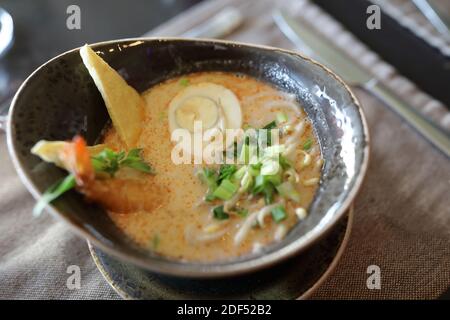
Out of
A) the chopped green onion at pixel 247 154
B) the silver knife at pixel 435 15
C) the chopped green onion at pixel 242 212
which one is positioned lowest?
the chopped green onion at pixel 242 212

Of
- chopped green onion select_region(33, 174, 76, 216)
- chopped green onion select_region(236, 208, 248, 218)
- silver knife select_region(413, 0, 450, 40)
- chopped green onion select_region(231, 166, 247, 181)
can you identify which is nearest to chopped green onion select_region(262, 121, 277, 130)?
chopped green onion select_region(231, 166, 247, 181)

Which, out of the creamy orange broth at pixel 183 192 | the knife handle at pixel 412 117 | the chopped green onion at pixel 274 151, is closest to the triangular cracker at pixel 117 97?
the creamy orange broth at pixel 183 192

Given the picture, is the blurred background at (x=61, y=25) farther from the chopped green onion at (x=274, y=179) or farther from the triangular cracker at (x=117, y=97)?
the chopped green onion at (x=274, y=179)

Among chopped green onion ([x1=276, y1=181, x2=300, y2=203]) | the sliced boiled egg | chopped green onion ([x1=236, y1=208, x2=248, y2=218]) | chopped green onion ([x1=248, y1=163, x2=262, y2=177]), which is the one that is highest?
the sliced boiled egg

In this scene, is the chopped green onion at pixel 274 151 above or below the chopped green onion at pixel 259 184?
above

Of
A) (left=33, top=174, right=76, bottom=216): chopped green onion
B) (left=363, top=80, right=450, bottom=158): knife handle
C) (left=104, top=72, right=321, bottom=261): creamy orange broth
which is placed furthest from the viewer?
(left=363, top=80, right=450, bottom=158): knife handle

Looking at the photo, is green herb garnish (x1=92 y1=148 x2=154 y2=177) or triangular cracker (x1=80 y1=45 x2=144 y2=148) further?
triangular cracker (x1=80 y1=45 x2=144 y2=148)

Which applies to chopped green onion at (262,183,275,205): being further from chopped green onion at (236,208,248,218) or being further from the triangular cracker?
the triangular cracker
